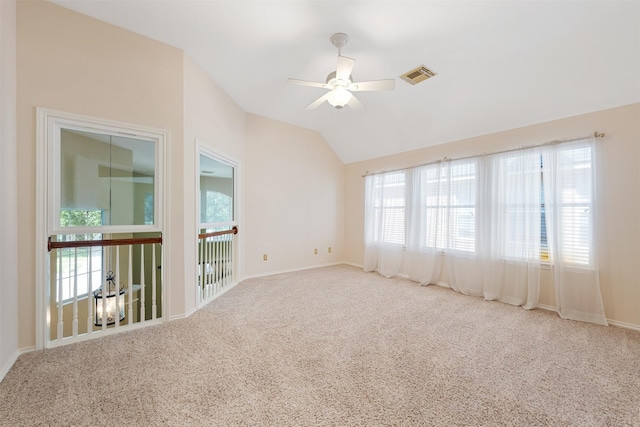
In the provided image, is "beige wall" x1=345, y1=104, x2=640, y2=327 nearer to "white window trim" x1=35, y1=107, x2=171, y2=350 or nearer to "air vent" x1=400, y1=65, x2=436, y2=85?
"air vent" x1=400, y1=65, x2=436, y2=85

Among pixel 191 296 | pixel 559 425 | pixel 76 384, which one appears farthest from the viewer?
pixel 191 296

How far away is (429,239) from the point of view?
13.9 ft

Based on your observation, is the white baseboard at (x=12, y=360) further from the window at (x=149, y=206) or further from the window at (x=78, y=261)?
the window at (x=149, y=206)

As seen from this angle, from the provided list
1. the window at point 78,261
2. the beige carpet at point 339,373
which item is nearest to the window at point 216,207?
the window at point 78,261

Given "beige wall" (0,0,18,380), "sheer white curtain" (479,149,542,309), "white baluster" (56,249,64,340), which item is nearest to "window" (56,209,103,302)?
"white baluster" (56,249,64,340)

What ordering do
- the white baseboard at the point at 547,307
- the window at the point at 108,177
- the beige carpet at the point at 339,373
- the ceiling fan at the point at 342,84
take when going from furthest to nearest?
1. the white baseboard at the point at 547,307
2. the ceiling fan at the point at 342,84
3. the window at the point at 108,177
4. the beige carpet at the point at 339,373

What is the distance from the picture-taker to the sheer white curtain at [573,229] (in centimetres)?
279

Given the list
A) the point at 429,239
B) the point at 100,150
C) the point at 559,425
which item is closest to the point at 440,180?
the point at 429,239

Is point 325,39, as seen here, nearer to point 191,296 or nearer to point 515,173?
point 515,173

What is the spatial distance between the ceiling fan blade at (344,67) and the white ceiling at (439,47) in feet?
1.26

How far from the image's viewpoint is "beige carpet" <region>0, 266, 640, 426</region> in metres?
1.48

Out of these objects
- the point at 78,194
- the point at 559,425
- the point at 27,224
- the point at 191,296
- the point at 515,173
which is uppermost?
the point at 515,173

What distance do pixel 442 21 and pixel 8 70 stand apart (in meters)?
3.50

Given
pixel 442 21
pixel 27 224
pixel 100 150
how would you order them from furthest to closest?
pixel 100 150, pixel 442 21, pixel 27 224
